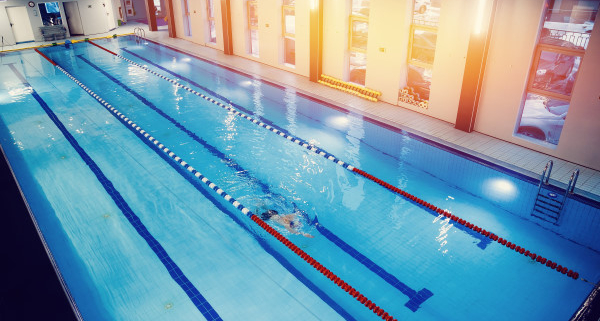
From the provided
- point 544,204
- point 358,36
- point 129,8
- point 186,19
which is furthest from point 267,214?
point 129,8

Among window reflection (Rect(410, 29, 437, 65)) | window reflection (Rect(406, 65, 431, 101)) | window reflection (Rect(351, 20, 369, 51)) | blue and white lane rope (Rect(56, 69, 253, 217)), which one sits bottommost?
blue and white lane rope (Rect(56, 69, 253, 217))

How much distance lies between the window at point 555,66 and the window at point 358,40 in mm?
4186

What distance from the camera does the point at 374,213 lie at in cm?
621

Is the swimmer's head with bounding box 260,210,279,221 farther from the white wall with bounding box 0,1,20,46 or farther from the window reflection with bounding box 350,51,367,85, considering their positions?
the white wall with bounding box 0,1,20,46

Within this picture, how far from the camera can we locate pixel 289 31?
13648mm

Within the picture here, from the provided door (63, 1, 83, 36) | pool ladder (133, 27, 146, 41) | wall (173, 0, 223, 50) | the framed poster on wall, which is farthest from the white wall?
the framed poster on wall

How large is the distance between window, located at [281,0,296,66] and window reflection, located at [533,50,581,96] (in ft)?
23.2

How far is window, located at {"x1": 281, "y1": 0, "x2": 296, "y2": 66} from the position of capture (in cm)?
1252

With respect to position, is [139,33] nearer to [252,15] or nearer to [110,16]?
[110,16]

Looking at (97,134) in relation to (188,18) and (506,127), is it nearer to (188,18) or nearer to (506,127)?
(506,127)

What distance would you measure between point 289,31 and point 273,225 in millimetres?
9429

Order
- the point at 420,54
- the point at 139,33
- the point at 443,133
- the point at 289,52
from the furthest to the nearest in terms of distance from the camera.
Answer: the point at 139,33, the point at 289,52, the point at 420,54, the point at 443,133

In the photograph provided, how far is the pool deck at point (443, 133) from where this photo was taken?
702 centimetres

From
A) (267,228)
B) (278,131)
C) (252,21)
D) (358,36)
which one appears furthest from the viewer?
(252,21)
